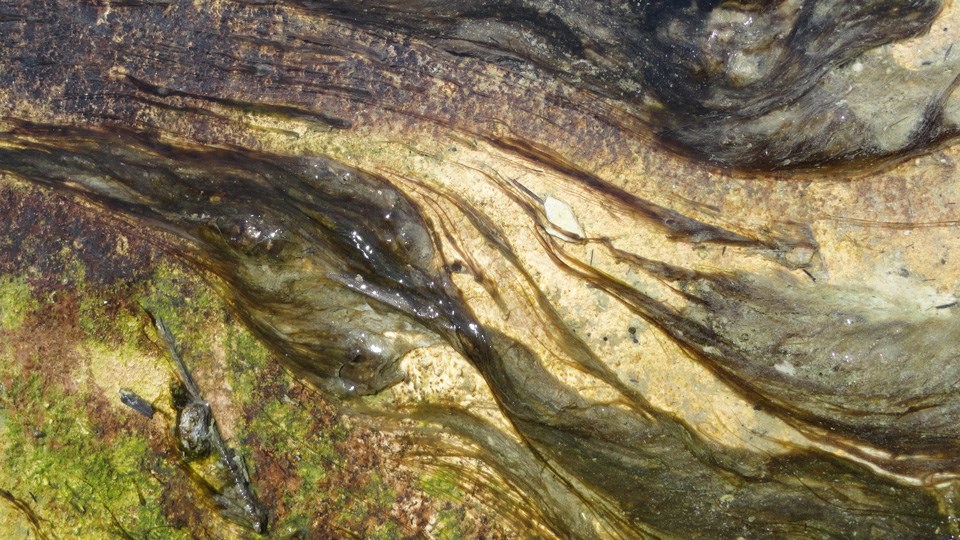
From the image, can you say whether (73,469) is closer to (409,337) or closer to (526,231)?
(409,337)

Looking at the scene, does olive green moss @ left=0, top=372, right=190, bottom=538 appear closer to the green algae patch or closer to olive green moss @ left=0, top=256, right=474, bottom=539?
olive green moss @ left=0, top=256, right=474, bottom=539

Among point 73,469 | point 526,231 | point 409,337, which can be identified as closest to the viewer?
point 73,469

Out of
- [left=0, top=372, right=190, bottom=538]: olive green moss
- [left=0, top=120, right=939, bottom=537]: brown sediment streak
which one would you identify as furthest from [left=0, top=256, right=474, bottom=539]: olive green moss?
[left=0, top=120, right=939, bottom=537]: brown sediment streak

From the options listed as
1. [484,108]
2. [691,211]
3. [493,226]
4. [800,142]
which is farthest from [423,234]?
[800,142]

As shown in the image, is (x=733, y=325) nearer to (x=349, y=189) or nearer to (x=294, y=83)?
(x=349, y=189)

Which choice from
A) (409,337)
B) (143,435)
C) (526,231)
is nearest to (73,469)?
(143,435)
